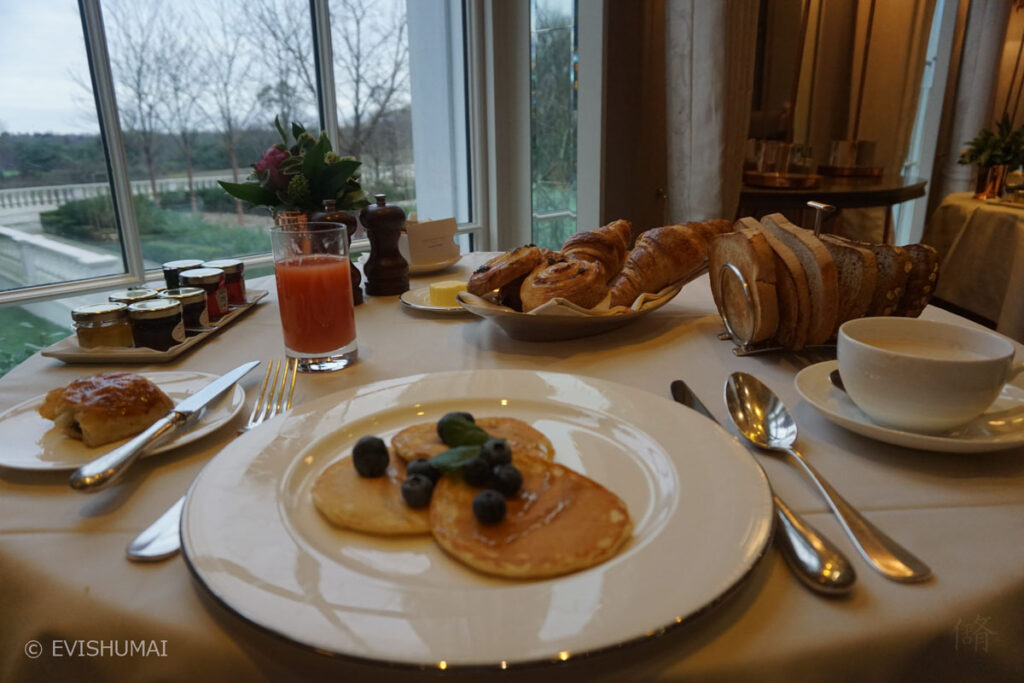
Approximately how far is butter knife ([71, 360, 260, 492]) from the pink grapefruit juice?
11 centimetres

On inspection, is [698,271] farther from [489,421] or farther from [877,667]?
[877,667]

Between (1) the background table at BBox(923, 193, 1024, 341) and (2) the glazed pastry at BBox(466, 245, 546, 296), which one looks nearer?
(2) the glazed pastry at BBox(466, 245, 546, 296)

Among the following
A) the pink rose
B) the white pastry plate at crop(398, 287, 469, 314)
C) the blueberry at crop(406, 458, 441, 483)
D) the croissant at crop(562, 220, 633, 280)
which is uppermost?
the pink rose

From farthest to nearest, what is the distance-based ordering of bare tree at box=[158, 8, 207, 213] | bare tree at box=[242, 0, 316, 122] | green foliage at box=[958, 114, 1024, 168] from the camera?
green foliage at box=[958, 114, 1024, 168], bare tree at box=[242, 0, 316, 122], bare tree at box=[158, 8, 207, 213]

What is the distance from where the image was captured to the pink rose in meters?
1.42

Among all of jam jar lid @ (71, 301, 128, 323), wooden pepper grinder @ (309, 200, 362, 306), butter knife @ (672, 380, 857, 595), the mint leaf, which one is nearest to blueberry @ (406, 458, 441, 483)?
the mint leaf

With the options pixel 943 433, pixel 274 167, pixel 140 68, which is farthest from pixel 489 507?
pixel 140 68

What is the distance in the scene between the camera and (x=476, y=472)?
1.64ft

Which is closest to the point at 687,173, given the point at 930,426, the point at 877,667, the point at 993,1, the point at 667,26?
the point at 667,26

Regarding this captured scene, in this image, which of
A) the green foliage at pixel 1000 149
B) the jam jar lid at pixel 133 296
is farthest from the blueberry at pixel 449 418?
the green foliage at pixel 1000 149

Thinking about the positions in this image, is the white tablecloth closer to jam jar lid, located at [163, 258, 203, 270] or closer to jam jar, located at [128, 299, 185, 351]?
jam jar, located at [128, 299, 185, 351]

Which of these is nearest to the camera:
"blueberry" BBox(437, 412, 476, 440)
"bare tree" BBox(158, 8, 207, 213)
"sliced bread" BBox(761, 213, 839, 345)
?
"blueberry" BBox(437, 412, 476, 440)

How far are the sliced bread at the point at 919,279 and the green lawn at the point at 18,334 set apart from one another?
2696 mm

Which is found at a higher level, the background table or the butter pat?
the butter pat
